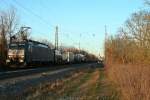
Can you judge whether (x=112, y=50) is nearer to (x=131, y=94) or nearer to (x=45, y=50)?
(x=45, y=50)

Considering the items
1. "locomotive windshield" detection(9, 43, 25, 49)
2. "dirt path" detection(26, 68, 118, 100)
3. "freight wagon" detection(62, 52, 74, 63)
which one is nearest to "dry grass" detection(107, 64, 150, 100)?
"dirt path" detection(26, 68, 118, 100)

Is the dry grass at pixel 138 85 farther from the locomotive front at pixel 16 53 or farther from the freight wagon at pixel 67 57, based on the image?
the freight wagon at pixel 67 57

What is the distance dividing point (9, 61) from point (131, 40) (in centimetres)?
2501

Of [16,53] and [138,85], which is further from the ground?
[16,53]

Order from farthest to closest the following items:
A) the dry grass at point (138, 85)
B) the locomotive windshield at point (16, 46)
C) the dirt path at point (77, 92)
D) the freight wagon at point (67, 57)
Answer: the freight wagon at point (67, 57) → the locomotive windshield at point (16, 46) → the dirt path at point (77, 92) → the dry grass at point (138, 85)

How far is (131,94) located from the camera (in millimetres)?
12734

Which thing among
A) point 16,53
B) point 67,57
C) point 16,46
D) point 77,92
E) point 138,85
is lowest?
point 77,92

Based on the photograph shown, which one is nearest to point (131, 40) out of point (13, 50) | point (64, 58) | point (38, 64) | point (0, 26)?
point (13, 50)

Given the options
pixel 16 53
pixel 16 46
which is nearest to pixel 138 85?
pixel 16 53

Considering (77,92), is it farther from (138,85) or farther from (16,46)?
(16,46)

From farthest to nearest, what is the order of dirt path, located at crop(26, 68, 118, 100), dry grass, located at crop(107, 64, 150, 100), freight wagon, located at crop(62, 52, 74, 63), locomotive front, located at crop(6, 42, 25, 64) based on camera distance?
freight wagon, located at crop(62, 52, 74, 63), locomotive front, located at crop(6, 42, 25, 64), dirt path, located at crop(26, 68, 118, 100), dry grass, located at crop(107, 64, 150, 100)

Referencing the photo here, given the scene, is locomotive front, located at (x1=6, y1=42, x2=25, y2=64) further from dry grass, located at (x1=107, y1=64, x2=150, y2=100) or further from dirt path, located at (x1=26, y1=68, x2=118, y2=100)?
dry grass, located at (x1=107, y1=64, x2=150, y2=100)

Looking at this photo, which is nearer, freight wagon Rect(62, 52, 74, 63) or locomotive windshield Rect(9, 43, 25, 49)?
locomotive windshield Rect(9, 43, 25, 49)

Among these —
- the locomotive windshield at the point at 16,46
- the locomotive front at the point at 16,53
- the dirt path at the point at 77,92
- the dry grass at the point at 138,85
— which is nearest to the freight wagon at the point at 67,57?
the locomotive front at the point at 16,53
